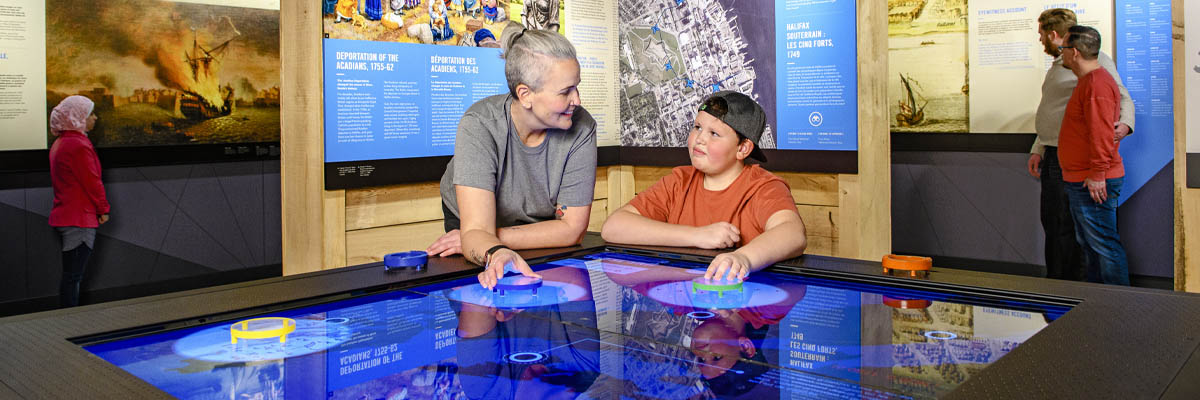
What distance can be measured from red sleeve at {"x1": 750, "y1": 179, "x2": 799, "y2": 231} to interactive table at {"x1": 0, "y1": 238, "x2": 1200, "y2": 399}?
49cm

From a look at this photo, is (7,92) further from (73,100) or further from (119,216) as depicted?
(119,216)

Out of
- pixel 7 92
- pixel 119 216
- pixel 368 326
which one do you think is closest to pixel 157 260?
pixel 119 216

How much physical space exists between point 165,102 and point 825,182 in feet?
12.9

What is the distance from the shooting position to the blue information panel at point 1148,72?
190 inches

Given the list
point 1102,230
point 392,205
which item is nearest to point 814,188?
point 1102,230

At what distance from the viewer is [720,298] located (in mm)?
1650

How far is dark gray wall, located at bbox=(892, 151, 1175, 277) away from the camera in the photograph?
5105mm

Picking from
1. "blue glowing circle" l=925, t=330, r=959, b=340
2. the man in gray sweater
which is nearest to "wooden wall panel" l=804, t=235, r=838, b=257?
the man in gray sweater

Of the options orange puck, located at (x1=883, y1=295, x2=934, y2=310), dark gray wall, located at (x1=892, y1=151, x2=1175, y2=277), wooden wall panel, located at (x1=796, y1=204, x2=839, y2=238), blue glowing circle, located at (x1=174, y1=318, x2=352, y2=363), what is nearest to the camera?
blue glowing circle, located at (x1=174, y1=318, x2=352, y2=363)

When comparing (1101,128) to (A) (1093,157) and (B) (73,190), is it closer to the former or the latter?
(A) (1093,157)

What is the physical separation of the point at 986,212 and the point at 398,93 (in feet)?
12.9

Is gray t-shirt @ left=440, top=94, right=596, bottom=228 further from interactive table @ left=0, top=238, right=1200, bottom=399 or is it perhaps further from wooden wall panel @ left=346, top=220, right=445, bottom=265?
wooden wall panel @ left=346, top=220, right=445, bottom=265

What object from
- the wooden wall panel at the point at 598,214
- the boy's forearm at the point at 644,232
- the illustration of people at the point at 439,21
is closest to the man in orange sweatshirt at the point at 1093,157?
the wooden wall panel at the point at 598,214

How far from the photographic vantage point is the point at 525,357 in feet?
3.96
